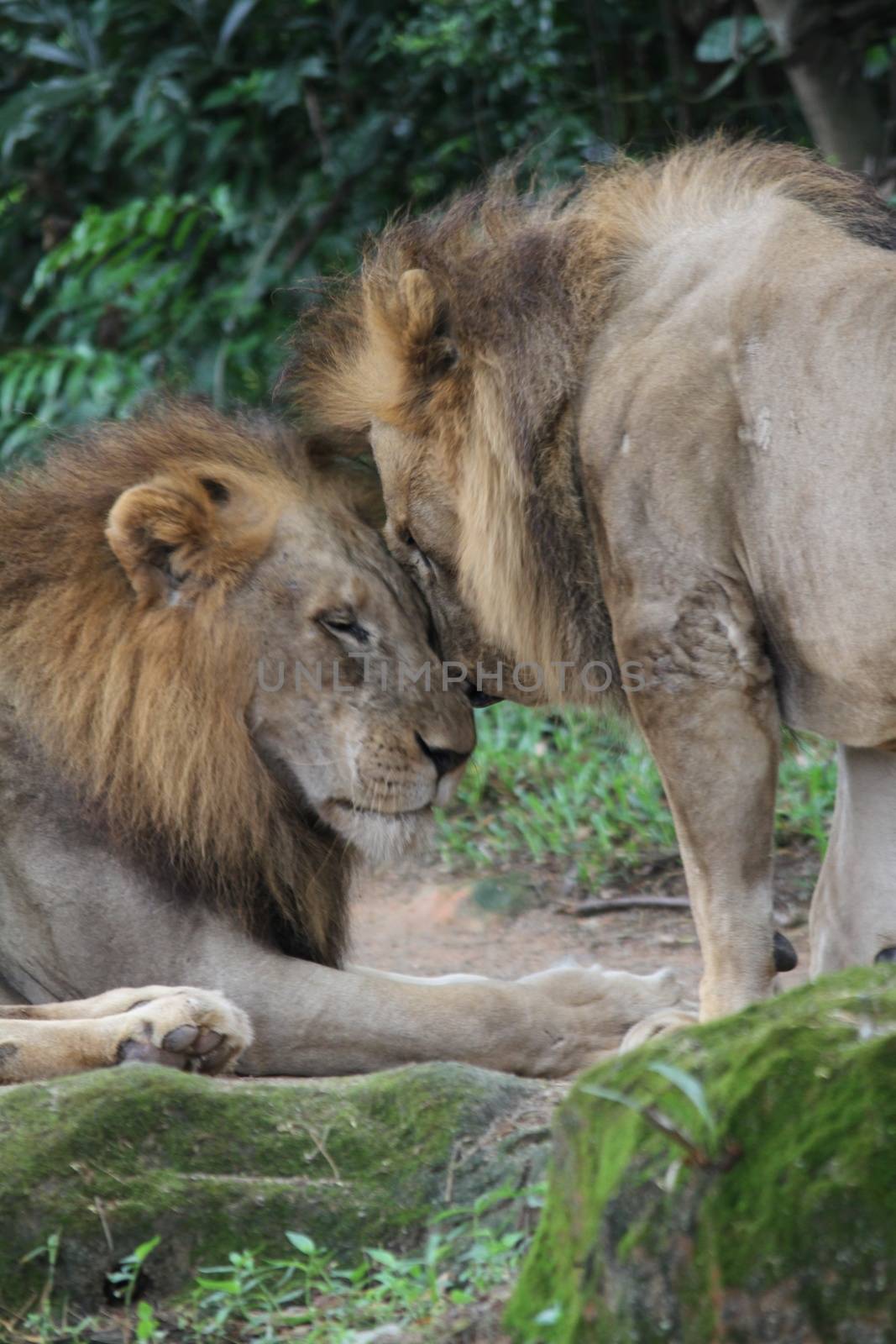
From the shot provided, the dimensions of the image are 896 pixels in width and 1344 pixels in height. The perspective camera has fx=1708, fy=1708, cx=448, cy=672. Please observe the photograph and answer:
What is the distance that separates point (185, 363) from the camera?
6.89m

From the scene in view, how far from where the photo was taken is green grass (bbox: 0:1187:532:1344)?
6.89ft

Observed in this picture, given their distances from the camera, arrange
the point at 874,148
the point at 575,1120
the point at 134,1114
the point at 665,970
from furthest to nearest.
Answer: the point at 874,148 < the point at 665,970 < the point at 134,1114 < the point at 575,1120

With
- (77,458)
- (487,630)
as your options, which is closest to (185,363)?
(77,458)

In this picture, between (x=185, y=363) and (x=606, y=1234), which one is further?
(x=185, y=363)

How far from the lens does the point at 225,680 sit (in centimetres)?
350

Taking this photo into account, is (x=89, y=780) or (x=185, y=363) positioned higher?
(x=185, y=363)

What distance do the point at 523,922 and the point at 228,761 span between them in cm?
177

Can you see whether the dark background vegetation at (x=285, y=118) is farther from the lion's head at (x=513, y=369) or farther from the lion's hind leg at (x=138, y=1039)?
the lion's hind leg at (x=138, y=1039)

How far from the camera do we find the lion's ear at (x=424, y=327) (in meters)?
3.43

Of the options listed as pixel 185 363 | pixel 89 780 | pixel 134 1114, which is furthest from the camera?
pixel 185 363

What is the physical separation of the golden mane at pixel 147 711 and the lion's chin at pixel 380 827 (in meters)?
0.10

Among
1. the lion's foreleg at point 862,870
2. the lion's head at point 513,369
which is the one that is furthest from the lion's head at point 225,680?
the lion's foreleg at point 862,870

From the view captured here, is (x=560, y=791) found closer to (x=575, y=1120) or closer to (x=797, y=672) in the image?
(x=797, y=672)

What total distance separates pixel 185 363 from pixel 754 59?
253 cm
